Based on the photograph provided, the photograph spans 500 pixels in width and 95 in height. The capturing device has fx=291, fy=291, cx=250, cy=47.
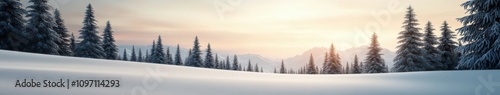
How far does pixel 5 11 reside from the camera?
945 inches

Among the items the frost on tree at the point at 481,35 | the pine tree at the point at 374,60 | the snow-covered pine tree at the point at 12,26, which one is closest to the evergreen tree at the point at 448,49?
the pine tree at the point at 374,60

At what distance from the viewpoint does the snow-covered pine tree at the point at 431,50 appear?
87.5ft

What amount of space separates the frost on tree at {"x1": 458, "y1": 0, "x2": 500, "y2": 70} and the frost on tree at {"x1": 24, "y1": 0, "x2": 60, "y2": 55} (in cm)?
3092

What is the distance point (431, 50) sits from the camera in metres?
27.4

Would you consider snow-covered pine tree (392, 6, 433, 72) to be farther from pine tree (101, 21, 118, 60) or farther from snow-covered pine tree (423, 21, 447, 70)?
pine tree (101, 21, 118, 60)

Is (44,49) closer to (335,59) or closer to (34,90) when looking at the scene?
(34,90)

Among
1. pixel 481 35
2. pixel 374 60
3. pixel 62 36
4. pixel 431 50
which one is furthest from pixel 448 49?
pixel 62 36

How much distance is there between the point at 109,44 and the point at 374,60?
31.8 metres

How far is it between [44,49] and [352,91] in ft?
96.3

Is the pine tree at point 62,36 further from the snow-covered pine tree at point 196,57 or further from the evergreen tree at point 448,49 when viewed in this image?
the evergreen tree at point 448,49

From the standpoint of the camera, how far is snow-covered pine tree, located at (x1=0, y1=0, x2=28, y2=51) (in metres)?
23.7

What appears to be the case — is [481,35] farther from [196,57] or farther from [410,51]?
[196,57]

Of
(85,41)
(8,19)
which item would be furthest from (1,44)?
(85,41)

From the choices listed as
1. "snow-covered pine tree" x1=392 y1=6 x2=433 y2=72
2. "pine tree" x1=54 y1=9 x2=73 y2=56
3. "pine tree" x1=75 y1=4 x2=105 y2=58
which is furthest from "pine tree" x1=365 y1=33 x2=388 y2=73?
"pine tree" x1=54 y1=9 x2=73 y2=56
